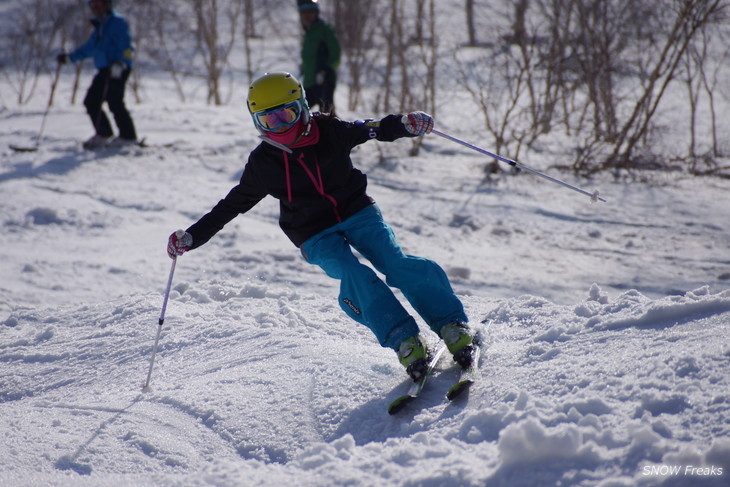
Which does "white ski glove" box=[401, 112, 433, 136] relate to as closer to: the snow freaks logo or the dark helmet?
the snow freaks logo

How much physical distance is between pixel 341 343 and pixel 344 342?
6cm

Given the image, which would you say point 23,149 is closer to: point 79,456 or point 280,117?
point 280,117

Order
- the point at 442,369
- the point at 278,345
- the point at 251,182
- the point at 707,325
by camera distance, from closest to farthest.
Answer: the point at 707,325
the point at 442,369
the point at 251,182
the point at 278,345

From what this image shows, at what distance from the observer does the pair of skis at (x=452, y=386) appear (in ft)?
7.98

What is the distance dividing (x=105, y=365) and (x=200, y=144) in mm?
5205

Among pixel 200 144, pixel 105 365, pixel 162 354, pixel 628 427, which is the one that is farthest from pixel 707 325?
pixel 200 144

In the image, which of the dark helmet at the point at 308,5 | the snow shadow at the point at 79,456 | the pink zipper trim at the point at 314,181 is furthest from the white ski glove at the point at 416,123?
the dark helmet at the point at 308,5

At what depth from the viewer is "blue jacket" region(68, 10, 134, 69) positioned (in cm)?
747

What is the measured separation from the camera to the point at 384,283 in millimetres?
2811

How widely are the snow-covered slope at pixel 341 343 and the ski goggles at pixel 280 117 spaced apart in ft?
3.58

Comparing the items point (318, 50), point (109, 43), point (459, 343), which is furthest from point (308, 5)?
point (459, 343)

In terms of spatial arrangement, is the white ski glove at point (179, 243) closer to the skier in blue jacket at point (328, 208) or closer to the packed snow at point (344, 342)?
the skier in blue jacket at point (328, 208)

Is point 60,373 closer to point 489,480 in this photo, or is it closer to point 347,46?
point 489,480

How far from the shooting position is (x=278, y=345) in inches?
129
